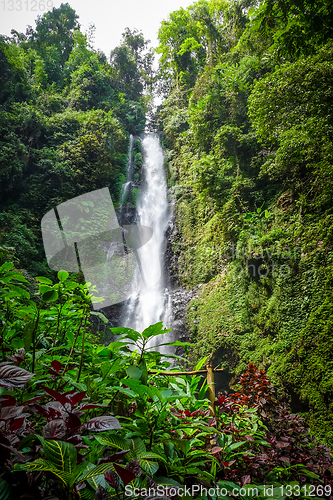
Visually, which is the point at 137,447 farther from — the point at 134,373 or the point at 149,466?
the point at 134,373

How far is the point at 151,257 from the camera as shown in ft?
33.2

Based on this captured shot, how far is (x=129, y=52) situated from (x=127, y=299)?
58.1 feet

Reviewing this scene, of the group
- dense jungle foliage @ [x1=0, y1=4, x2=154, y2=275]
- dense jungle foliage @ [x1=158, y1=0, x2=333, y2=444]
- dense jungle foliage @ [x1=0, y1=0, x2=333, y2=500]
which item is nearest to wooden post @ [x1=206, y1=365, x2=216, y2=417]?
dense jungle foliage @ [x1=0, y1=0, x2=333, y2=500]

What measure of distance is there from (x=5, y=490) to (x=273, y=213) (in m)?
5.57

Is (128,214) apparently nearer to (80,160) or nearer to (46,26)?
(80,160)

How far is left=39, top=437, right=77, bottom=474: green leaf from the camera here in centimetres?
47

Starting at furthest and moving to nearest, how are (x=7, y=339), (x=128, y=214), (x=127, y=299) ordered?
(x=128, y=214) → (x=127, y=299) → (x=7, y=339)

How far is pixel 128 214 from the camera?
37.8 ft

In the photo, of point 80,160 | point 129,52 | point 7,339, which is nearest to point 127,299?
point 80,160

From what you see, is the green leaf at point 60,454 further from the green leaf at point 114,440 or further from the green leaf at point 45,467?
the green leaf at point 114,440

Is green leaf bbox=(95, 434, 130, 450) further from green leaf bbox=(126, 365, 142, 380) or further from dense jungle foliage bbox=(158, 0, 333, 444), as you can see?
dense jungle foliage bbox=(158, 0, 333, 444)

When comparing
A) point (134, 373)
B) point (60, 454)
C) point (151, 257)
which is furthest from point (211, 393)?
point (151, 257)

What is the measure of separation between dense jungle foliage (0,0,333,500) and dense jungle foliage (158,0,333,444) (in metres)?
0.03

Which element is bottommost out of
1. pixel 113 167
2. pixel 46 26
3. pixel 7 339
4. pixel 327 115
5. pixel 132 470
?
pixel 132 470
